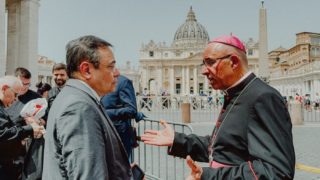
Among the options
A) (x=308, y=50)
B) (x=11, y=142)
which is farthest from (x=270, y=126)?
(x=308, y=50)

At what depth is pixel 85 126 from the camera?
189 cm

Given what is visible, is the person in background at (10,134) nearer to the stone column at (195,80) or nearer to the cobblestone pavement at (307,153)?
the cobblestone pavement at (307,153)

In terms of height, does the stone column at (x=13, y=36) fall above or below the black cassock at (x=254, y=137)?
above

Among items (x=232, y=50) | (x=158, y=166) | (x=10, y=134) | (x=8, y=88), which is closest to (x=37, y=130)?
(x=10, y=134)

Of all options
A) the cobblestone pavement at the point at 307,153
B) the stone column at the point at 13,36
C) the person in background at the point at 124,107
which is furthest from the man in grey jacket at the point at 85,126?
the stone column at the point at 13,36

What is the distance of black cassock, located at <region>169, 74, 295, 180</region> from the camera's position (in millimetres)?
1842

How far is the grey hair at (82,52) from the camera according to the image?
2129 mm

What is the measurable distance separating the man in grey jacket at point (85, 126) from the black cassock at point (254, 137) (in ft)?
1.77

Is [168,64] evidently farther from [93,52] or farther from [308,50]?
[93,52]

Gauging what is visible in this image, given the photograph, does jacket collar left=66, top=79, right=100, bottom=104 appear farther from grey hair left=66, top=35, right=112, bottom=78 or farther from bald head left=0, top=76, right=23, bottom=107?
bald head left=0, top=76, right=23, bottom=107

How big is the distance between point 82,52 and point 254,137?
108 centimetres

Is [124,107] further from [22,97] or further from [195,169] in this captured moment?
[195,169]

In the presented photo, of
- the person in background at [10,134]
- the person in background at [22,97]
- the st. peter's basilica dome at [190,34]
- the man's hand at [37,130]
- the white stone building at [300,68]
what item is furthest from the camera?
the st. peter's basilica dome at [190,34]

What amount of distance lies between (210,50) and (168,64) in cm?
11021
